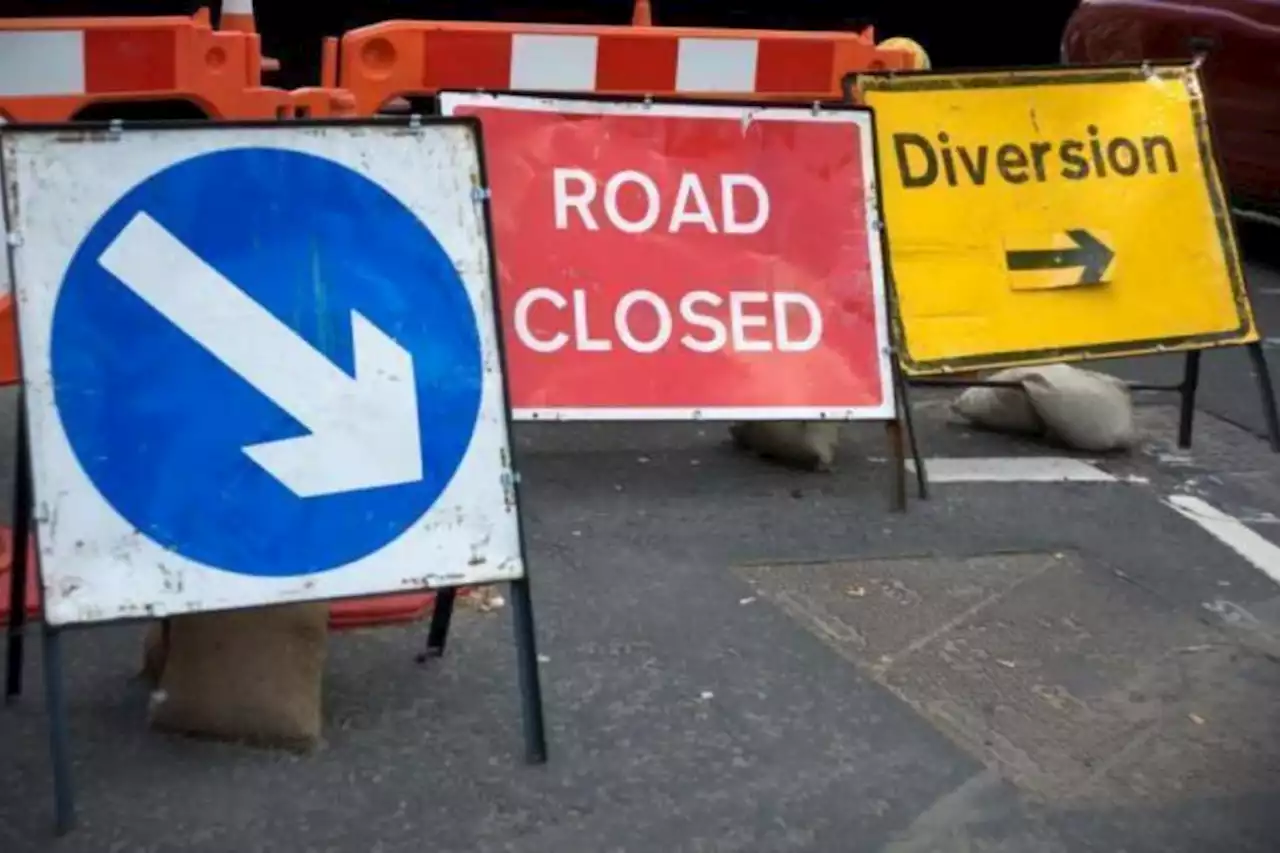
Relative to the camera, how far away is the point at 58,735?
3.39 meters

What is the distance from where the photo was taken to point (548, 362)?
17.1 ft

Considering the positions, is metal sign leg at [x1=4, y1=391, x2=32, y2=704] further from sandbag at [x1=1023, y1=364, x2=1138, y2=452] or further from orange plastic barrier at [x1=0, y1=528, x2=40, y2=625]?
sandbag at [x1=1023, y1=364, x2=1138, y2=452]

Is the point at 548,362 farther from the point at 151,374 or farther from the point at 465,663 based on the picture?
the point at 151,374

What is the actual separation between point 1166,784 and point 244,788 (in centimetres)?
186

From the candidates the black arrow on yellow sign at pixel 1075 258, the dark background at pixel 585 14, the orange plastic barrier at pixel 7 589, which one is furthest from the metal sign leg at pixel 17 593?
the dark background at pixel 585 14

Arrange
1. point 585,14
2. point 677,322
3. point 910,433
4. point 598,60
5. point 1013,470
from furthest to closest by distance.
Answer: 1. point 585,14
2. point 598,60
3. point 1013,470
4. point 910,433
5. point 677,322

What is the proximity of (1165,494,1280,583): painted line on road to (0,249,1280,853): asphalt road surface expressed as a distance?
0.01m

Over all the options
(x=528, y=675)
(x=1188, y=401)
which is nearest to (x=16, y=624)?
(x=528, y=675)

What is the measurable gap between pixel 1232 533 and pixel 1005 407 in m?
1.02

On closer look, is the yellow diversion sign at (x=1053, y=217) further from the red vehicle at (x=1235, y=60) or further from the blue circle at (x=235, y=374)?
the red vehicle at (x=1235, y=60)

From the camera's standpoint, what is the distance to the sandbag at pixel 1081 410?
6055 millimetres

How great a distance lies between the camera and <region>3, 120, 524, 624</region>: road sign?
11.2 feet

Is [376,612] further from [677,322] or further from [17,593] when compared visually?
[677,322]

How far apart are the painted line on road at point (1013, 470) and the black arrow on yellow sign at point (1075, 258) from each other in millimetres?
603
